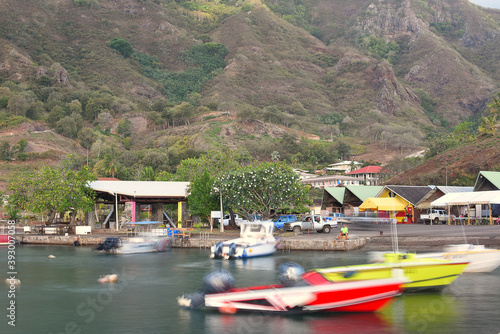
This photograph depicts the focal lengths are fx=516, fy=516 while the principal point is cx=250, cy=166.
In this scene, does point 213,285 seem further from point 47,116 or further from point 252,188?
point 47,116

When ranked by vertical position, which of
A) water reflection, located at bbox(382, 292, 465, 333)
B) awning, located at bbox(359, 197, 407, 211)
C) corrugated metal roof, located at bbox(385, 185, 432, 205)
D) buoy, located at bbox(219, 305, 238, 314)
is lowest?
water reflection, located at bbox(382, 292, 465, 333)

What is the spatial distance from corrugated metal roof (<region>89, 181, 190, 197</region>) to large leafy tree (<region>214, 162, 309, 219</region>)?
22.8 ft

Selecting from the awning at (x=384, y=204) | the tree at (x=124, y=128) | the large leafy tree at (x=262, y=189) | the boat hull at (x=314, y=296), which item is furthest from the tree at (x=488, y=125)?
the tree at (x=124, y=128)

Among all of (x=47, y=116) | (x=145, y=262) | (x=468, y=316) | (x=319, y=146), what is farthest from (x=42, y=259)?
(x=47, y=116)

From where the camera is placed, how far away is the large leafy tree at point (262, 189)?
157 feet

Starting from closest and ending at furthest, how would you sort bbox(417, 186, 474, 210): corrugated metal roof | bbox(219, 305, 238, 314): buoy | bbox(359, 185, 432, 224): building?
1. bbox(219, 305, 238, 314): buoy
2. bbox(417, 186, 474, 210): corrugated metal roof
3. bbox(359, 185, 432, 224): building

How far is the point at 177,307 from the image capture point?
74.4ft

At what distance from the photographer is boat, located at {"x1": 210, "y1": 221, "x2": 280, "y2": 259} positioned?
3728cm

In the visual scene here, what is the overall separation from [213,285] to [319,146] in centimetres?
13738

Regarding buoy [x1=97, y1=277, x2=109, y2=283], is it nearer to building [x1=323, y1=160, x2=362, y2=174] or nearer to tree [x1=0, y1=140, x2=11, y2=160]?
tree [x1=0, y1=140, x2=11, y2=160]

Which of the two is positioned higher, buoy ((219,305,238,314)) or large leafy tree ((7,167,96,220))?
large leafy tree ((7,167,96,220))

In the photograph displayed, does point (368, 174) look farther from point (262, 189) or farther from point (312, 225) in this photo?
point (262, 189)

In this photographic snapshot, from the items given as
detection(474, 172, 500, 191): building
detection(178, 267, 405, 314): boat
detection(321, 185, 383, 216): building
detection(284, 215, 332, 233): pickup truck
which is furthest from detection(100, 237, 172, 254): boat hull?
detection(474, 172, 500, 191): building

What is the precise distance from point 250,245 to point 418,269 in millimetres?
16349
